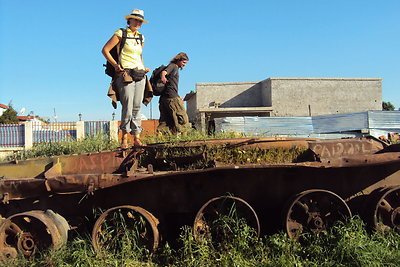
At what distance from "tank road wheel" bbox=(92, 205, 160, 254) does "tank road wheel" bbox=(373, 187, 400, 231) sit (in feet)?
8.49

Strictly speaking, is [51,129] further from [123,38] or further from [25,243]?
[25,243]

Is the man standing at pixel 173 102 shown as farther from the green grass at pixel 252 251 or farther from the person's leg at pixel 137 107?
the green grass at pixel 252 251

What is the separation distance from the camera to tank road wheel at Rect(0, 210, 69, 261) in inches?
164

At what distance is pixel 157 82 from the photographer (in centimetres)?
682

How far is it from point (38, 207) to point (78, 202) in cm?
51

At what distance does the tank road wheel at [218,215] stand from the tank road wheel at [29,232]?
1.63m

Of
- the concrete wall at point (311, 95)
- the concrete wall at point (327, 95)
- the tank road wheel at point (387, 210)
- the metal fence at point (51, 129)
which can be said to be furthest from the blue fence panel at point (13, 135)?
the concrete wall at point (327, 95)

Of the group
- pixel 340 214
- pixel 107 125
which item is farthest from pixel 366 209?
pixel 107 125

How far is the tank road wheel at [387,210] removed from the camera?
412cm

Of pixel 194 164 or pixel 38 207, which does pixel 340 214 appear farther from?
pixel 38 207

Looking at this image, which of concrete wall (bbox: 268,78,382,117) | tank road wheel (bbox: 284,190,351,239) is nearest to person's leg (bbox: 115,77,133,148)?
tank road wheel (bbox: 284,190,351,239)

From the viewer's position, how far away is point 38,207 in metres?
4.43

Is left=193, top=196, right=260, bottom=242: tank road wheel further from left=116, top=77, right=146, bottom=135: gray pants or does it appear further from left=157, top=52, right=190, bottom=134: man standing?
left=157, top=52, right=190, bottom=134: man standing

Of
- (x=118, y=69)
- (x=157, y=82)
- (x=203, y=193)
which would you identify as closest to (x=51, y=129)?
(x=157, y=82)
